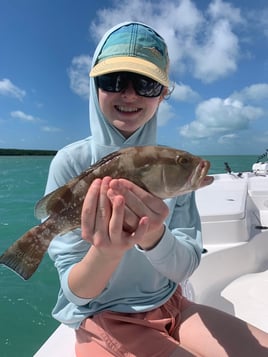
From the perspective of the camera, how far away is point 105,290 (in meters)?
2.01

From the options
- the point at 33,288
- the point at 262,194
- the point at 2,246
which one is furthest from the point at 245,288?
the point at 2,246

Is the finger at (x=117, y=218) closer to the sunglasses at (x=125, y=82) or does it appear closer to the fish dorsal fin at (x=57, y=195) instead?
the fish dorsal fin at (x=57, y=195)

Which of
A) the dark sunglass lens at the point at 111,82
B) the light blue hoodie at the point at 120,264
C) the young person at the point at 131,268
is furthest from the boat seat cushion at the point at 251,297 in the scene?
the dark sunglass lens at the point at 111,82

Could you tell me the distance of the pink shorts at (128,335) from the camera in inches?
71.5

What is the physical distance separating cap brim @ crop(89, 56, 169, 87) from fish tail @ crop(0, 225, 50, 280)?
0.96 meters

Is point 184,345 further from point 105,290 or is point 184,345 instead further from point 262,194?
point 262,194

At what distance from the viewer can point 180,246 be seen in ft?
6.67

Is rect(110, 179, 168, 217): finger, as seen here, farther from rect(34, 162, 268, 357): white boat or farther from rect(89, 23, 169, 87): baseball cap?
rect(34, 162, 268, 357): white boat

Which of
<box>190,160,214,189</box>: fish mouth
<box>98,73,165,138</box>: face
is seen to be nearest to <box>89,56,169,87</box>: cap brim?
<box>98,73,165,138</box>: face

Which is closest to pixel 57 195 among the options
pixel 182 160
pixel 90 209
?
pixel 90 209

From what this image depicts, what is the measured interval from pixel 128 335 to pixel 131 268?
38 centimetres

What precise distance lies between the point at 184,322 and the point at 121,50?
168cm

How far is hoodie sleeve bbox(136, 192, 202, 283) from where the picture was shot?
1.93 metres

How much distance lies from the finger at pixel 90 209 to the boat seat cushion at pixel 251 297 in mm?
2388
